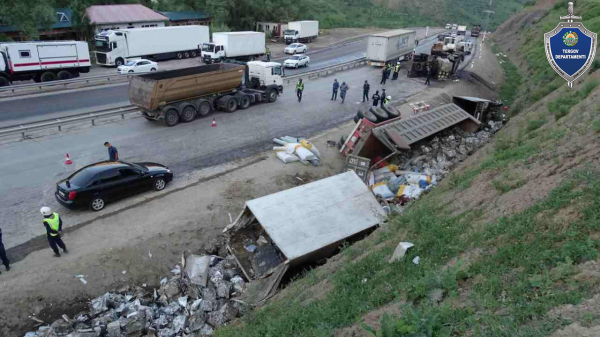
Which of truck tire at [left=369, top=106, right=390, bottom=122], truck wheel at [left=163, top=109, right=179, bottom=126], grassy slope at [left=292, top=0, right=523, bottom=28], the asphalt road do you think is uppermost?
grassy slope at [left=292, top=0, right=523, bottom=28]

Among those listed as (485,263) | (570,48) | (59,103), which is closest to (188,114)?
(59,103)

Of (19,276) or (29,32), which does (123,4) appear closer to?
(29,32)

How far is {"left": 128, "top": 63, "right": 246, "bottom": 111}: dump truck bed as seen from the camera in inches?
711

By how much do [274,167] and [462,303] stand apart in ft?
34.0

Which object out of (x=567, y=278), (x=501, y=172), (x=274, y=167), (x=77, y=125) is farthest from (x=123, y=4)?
(x=567, y=278)

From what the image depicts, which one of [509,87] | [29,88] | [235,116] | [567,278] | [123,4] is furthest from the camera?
[123,4]

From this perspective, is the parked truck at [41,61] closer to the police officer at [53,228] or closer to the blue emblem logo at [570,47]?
the police officer at [53,228]

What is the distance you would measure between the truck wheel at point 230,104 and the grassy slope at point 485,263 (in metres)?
13.8

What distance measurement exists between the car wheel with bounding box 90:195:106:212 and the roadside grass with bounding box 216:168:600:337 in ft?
21.0

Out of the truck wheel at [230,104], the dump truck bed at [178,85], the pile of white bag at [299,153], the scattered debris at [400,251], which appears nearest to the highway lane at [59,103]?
the dump truck bed at [178,85]

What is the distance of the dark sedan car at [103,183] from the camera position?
11.1 m

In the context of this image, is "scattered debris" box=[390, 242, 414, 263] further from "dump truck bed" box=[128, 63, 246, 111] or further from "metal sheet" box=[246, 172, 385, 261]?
"dump truck bed" box=[128, 63, 246, 111]

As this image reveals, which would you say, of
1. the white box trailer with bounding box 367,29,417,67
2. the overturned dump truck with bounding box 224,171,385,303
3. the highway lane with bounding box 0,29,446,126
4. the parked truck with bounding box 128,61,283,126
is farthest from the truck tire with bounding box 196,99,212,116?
the white box trailer with bounding box 367,29,417,67

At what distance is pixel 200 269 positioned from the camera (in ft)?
30.3
